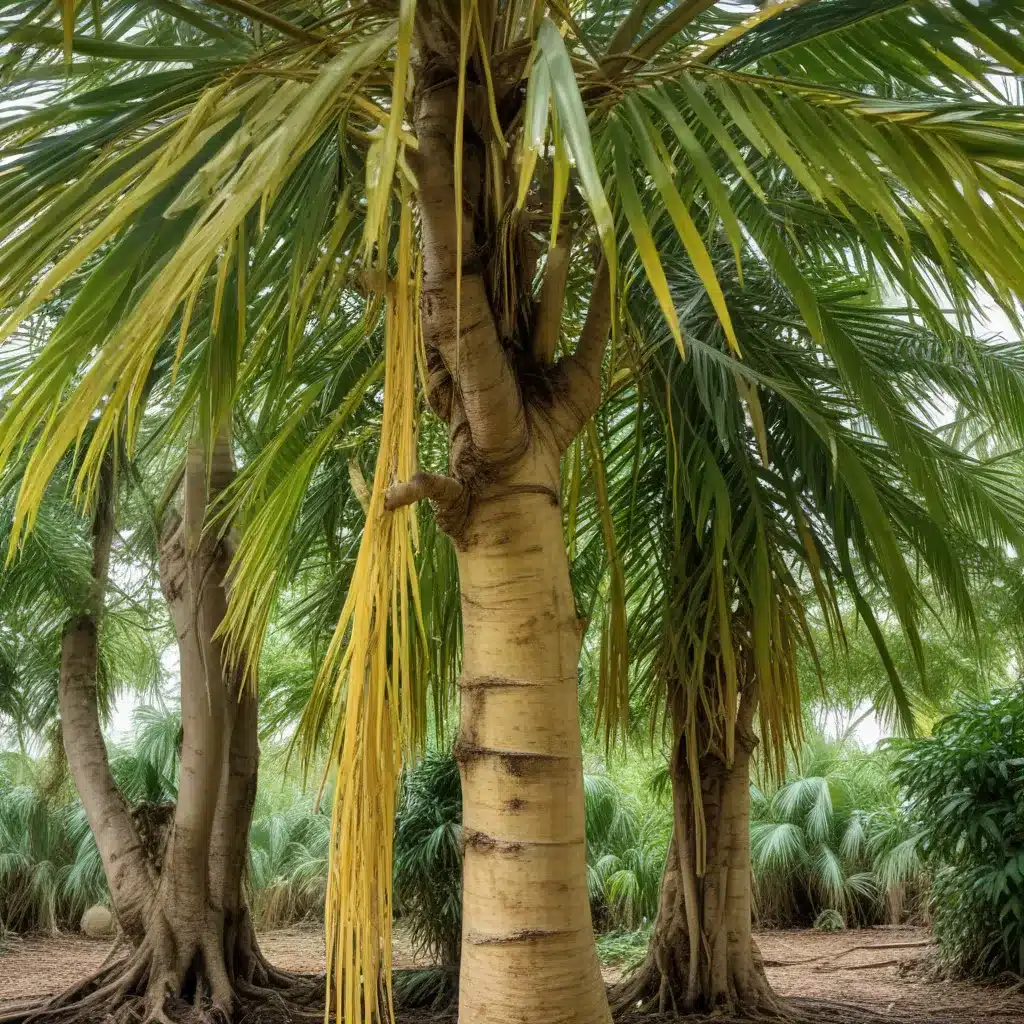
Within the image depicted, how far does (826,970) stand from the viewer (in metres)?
5.15

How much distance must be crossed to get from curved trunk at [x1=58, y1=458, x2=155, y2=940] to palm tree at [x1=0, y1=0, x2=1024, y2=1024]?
2.99 metres

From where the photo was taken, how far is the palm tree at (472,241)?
1.02 m

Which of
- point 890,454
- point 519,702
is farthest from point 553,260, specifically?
point 890,454

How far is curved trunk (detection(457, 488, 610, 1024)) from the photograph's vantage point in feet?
4.31

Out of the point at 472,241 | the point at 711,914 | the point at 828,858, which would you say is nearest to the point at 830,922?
the point at 828,858

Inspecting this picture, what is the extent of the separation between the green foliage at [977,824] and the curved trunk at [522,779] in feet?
10.4

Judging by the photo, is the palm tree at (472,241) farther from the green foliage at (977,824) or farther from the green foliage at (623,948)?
the green foliage at (623,948)

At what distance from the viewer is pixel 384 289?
143 centimetres

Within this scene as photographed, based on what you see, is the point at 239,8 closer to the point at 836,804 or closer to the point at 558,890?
the point at 558,890

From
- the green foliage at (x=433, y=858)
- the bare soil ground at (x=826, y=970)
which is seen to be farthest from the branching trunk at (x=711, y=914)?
the green foliage at (x=433, y=858)

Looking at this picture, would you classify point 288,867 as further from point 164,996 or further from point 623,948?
point 164,996

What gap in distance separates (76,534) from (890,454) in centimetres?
379

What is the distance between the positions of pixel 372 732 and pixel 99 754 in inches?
159

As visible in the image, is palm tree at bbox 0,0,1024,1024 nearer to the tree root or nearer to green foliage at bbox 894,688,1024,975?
the tree root
